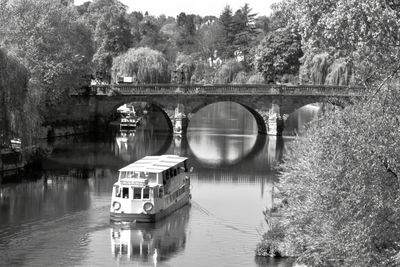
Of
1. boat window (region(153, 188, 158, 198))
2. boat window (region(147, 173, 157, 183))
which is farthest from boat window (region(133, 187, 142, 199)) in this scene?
boat window (region(147, 173, 157, 183))

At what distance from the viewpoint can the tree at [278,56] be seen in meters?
123

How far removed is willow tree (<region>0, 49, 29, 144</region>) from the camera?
2174 inches

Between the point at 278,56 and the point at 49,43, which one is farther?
the point at 278,56

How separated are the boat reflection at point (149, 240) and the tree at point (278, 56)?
79.9 meters

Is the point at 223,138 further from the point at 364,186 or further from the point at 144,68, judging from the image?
the point at 364,186

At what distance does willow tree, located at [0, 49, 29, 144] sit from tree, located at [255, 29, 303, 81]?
69.3 m

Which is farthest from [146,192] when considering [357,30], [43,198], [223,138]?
[223,138]

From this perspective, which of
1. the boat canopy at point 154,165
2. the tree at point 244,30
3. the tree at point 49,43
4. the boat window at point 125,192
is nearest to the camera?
the boat window at point 125,192

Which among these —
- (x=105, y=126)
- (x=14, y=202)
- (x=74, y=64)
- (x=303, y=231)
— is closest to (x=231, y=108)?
(x=105, y=126)

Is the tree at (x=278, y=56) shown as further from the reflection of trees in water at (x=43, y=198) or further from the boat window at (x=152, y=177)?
the boat window at (x=152, y=177)

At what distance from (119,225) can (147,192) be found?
2.58 meters

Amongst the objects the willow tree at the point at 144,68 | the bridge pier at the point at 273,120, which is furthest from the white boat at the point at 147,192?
the willow tree at the point at 144,68

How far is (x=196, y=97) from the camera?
92750mm

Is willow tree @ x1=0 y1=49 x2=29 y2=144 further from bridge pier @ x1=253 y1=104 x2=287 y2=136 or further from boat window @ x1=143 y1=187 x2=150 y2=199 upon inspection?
bridge pier @ x1=253 y1=104 x2=287 y2=136
